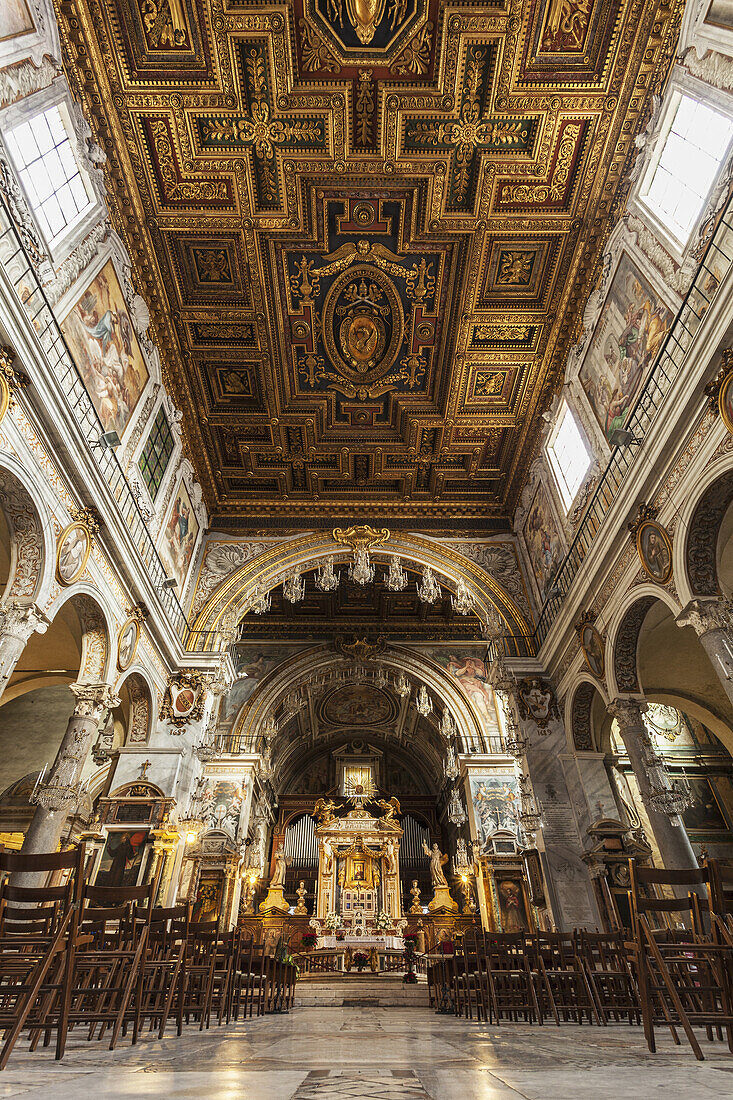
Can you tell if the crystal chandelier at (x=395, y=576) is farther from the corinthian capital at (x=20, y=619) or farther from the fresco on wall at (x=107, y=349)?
the corinthian capital at (x=20, y=619)

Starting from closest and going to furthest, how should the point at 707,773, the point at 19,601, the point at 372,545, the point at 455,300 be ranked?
1. the point at 19,601
2. the point at 455,300
3. the point at 372,545
4. the point at 707,773

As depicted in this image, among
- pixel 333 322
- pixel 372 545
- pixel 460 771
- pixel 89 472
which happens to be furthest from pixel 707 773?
pixel 89 472

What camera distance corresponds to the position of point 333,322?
13.4m

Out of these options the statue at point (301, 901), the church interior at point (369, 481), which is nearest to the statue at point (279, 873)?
the statue at point (301, 901)

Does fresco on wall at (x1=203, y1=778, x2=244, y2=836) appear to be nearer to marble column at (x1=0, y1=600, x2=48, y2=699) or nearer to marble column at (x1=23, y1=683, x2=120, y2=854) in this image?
marble column at (x1=23, y1=683, x2=120, y2=854)

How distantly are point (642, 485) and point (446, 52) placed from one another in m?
7.47

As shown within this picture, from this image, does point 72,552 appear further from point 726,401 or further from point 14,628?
point 726,401

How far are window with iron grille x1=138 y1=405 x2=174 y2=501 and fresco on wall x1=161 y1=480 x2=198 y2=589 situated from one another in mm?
950

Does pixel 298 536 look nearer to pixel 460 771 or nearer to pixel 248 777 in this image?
pixel 248 777

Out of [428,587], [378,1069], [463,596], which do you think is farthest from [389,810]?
[378,1069]

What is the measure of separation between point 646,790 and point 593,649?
271 centimetres

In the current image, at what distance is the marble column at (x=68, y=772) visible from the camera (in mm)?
9000

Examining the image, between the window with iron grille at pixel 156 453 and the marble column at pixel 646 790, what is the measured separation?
9.82m

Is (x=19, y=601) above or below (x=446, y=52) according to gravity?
below
